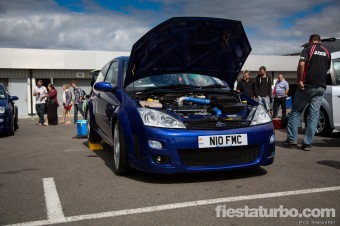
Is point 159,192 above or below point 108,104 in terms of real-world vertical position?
below

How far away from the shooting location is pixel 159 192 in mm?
3723

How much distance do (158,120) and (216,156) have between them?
725 millimetres

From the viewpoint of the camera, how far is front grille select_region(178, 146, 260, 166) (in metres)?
3.95

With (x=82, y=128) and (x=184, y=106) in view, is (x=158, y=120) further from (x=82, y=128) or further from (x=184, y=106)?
(x=82, y=128)

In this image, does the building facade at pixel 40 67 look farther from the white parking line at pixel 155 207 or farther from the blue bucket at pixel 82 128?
the white parking line at pixel 155 207

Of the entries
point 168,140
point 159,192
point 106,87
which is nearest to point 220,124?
point 168,140

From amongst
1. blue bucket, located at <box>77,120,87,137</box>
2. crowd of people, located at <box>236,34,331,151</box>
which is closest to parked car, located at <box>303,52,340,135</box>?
crowd of people, located at <box>236,34,331,151</box>

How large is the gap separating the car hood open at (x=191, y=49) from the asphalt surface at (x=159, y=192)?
143 centimetres

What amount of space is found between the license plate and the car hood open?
4.89 feet

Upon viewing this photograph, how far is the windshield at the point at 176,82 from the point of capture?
500cm

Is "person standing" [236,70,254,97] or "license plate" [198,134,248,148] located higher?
"person standing" [236,70,254,97]

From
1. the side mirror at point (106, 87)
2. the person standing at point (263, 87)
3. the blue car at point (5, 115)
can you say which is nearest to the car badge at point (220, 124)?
the side mirror at point (106, 87)

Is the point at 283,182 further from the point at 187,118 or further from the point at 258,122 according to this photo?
the point at 187,118

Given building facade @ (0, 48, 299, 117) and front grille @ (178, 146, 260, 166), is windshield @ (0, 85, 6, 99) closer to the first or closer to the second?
front grille @ (178, 146, 260, 166)
